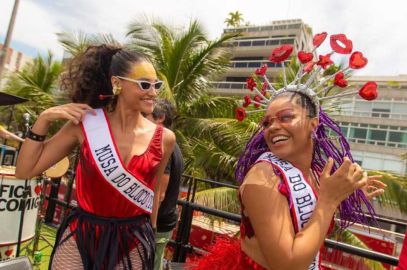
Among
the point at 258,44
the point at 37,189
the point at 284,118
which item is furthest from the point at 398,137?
the point at 284,118

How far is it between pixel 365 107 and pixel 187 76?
73.0 feet

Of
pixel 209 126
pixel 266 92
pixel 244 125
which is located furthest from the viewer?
pixel 209 126

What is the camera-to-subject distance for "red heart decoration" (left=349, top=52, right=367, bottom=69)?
1.40 m

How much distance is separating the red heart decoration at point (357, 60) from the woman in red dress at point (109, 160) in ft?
2.84

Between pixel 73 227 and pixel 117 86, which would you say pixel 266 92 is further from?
pixel 73 227

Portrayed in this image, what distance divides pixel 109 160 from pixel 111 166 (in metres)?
0.03

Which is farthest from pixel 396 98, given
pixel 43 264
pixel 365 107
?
pixel 43 264

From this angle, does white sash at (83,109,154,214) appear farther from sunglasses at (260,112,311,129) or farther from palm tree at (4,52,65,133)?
palm tree at (4,52,65,133)

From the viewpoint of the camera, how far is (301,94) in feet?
4.66

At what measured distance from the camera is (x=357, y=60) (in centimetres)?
140

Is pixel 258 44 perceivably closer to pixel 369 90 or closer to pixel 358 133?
pixel 358 133

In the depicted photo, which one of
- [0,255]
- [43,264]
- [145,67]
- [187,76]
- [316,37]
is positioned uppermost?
[187,76]

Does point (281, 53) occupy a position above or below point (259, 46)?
below

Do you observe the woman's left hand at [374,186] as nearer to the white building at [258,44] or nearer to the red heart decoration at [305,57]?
the red heart decoration at [305,57]
